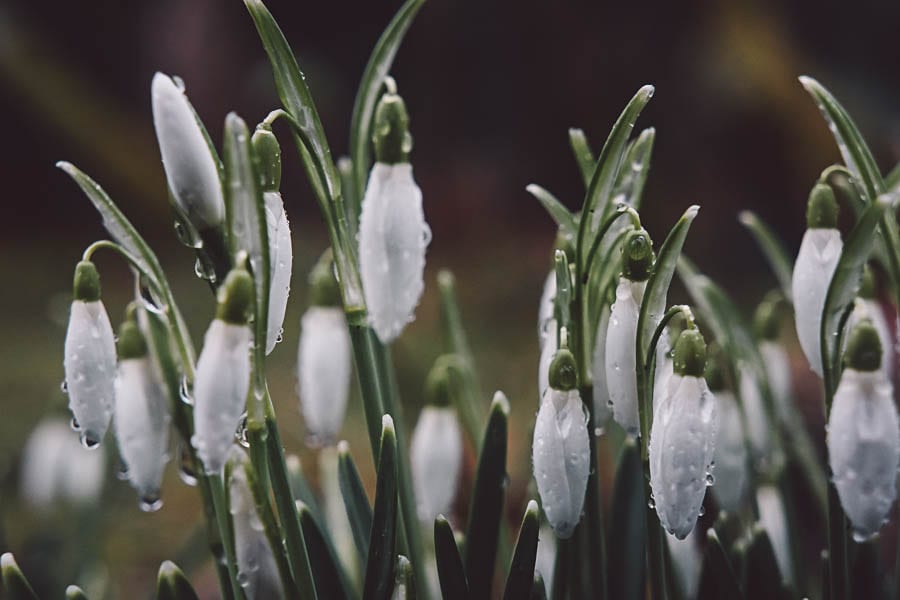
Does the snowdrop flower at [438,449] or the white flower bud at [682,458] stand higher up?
the snowdrop flower at [438,449]

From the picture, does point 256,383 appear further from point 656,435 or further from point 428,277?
point 428,277

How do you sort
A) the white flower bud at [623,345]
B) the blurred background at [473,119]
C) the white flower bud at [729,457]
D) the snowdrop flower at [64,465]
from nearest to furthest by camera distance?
1. the white flower bud at [623,345]
2. the white flower bud at [729,457]
3. the snowdrop flower at [64,465]
4. the blurred background at [473,119]

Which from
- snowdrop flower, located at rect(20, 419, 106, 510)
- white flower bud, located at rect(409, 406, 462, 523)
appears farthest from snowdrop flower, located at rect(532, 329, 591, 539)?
snowdrop flower, located at rect(20, 419, 106, 510)

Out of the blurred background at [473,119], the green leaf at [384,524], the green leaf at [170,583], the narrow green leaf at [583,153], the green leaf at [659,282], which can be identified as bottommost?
the green leaf at [170,583]

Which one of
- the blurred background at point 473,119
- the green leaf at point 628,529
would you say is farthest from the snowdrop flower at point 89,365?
the blurred background at point 473,119

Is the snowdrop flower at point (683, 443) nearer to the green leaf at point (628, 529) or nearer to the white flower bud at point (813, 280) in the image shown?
the white flower bud at point (813, 280)

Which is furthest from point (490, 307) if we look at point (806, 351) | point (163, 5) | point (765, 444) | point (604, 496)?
point (806, 351)

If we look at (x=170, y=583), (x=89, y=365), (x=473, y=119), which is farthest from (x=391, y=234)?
(x=473, y=119)

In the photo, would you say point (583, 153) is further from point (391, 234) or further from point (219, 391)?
point (219, 391)
